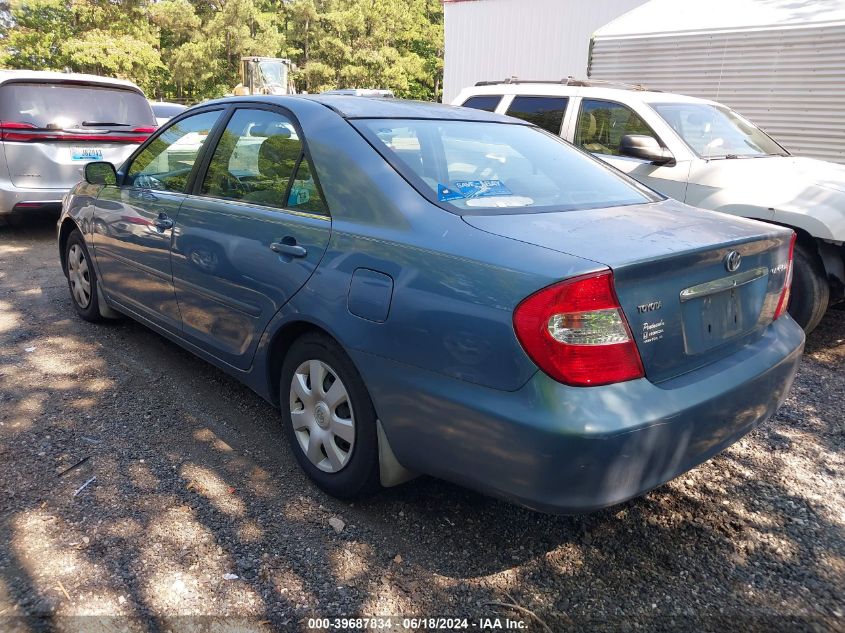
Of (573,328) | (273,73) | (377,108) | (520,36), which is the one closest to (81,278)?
(377,108)

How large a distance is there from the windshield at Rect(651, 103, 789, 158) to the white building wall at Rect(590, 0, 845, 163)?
2.88m

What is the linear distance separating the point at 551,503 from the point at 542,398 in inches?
13.6

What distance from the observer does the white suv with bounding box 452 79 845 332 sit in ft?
15.2

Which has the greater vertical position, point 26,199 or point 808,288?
point 26,199

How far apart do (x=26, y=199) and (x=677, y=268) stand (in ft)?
23.8

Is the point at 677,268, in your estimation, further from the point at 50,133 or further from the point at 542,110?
the point at 50,133

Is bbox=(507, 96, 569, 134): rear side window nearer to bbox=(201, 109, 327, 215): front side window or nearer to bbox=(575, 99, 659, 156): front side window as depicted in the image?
bbox=(575, 99, 659, 156): front side window

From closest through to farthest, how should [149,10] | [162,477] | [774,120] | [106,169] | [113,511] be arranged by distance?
[113,511], [162,477], [106,169], [774,120], [149,10]

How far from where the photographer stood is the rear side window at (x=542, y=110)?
6.04 meters

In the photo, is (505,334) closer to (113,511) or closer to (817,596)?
(817,596)

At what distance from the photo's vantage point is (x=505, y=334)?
80.3 inches

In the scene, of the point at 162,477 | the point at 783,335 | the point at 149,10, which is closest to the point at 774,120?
the point at 783,335

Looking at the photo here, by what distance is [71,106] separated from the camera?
7492 mm

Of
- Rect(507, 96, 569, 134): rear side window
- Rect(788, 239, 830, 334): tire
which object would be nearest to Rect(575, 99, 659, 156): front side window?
Rect(507, 96, 569, 134): rear side window
